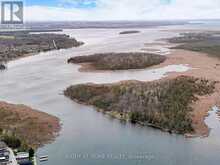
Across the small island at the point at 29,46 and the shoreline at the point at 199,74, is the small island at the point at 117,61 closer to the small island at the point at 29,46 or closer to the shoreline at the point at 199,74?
the shoreline at the point at 199,74

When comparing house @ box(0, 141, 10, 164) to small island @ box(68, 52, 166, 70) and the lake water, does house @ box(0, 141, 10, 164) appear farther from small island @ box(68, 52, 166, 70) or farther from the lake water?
small island @ box(68, 52, 166, 70)

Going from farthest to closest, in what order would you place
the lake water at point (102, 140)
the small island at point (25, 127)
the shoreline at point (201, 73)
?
the shoreline at point (201, 73) → the small island at point (25, 127) → the lake water at point (102, 140)

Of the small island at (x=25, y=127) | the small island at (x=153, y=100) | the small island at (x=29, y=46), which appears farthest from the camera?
the small island at (x=29, y=46)

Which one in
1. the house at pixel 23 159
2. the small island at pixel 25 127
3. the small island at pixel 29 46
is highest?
the small island at pixel 29 46

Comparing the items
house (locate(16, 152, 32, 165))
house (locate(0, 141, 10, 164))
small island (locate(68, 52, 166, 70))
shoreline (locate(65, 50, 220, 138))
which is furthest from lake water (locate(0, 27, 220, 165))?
small island (locate(68, 52, 166, 70))

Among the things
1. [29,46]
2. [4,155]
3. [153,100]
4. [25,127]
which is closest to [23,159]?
[4,155]

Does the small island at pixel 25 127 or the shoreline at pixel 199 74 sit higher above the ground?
the shoreline at pixel 199 74

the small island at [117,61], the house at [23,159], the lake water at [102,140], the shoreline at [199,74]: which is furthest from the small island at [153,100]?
the small island at [117,61]

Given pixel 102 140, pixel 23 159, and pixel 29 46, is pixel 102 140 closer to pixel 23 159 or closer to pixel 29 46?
pixel 23 159
